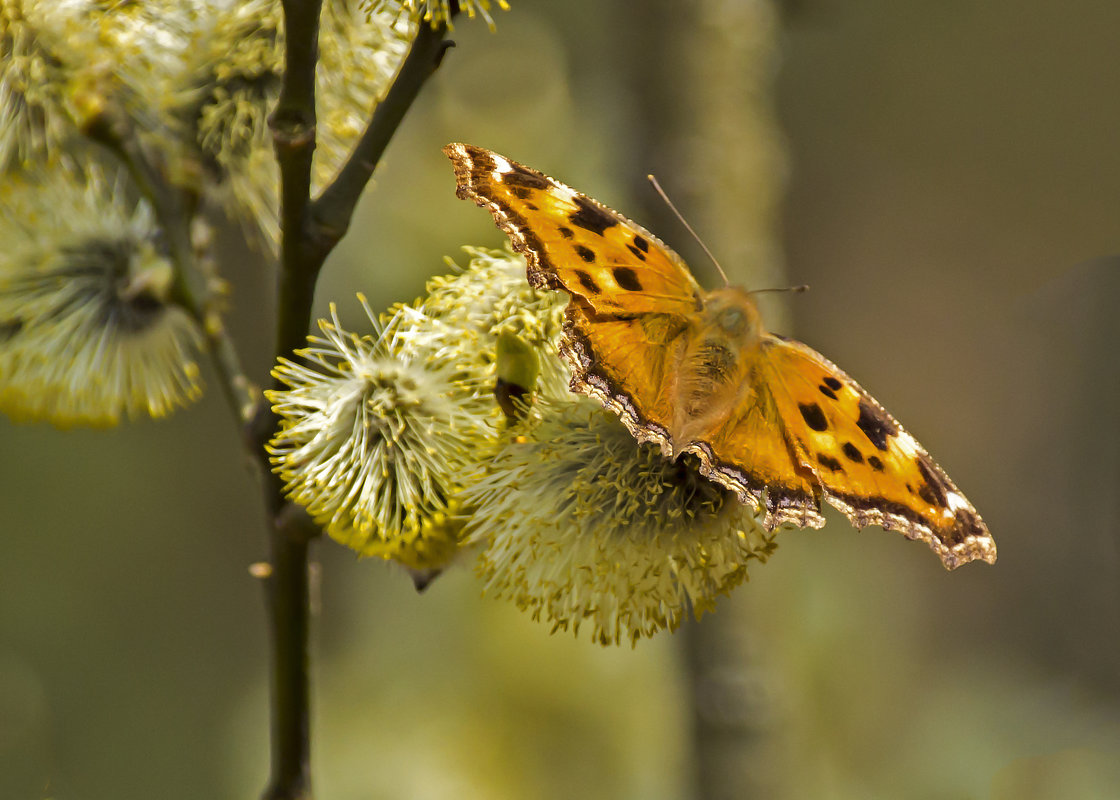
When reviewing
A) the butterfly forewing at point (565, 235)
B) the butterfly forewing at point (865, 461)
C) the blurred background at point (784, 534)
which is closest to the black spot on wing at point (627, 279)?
the butterfly forewing at point (565, 235)

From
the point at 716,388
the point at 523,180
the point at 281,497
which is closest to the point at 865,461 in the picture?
the point at 716,388

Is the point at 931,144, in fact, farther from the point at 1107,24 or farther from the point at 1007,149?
the point at 1107,24

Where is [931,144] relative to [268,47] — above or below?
below

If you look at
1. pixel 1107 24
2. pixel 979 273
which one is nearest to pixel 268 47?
pixel 979 273

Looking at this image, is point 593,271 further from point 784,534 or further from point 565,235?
point 784,534

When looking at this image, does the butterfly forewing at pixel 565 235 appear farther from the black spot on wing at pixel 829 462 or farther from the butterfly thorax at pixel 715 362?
the black spot on wing at pixel 829 462
